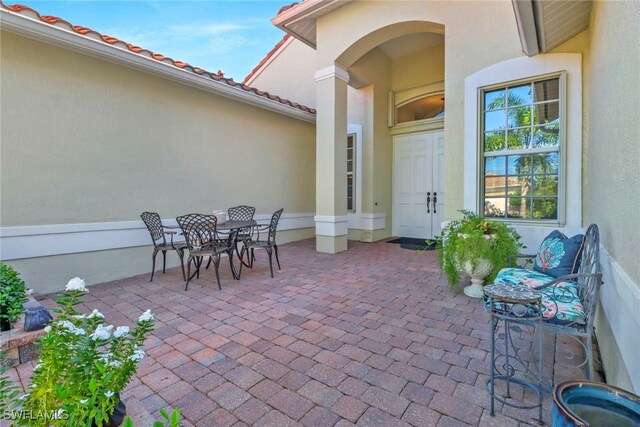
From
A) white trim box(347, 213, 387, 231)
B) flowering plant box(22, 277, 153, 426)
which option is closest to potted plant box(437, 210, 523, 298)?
flowering plant box(22, 277, 153, 426)

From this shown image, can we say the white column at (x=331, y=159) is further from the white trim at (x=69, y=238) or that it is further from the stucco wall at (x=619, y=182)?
the stucco wall at (x=619, y=182)

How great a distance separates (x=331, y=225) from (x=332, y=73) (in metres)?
2.75

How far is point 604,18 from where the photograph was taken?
2.17 meters

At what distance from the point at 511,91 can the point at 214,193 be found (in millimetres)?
4603

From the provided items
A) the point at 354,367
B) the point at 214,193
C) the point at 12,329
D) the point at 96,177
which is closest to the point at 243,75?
the point at 214,193

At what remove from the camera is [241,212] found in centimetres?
561

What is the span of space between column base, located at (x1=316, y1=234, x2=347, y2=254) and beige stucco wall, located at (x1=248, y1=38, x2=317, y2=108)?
401 centimetres

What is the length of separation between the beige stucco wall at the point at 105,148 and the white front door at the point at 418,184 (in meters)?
3.31

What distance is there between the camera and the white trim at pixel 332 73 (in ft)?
18.1

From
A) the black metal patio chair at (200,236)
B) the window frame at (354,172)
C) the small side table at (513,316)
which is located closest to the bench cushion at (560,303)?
the small side table at (513,316)

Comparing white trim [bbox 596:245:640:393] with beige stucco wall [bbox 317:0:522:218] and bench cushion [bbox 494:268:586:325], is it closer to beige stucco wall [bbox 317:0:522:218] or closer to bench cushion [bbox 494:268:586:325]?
bench cushion [bbox 494:268:586:325]

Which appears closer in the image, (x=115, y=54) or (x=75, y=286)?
(x=75, y=286)

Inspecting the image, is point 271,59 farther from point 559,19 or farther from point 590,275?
point 590,275

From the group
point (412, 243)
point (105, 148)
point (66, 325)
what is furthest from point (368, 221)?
point (66, 325)
